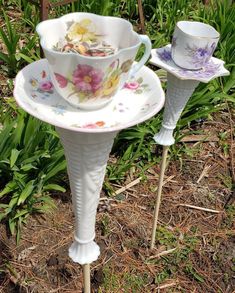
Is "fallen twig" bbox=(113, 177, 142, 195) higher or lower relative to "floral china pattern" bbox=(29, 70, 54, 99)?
lower

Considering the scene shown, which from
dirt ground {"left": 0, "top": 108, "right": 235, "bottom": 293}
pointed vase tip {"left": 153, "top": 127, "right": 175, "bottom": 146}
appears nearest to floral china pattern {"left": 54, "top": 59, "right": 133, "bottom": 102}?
pointed vase tip {"left": 153, "top": 127, "right": 175, "bottom": 146}

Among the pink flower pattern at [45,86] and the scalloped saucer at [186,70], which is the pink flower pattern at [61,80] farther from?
the scalloped saucer at [186,70]

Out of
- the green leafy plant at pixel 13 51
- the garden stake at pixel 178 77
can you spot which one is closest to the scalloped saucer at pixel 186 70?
the garden stake at pixel 178 77

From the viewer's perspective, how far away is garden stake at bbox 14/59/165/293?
0.67 metres

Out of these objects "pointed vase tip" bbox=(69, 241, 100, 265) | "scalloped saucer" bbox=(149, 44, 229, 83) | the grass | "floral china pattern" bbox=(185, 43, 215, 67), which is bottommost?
the grass

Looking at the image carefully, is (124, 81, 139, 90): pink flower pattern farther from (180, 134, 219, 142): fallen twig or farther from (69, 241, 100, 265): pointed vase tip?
(180, 134, 219, 142): fallen twig

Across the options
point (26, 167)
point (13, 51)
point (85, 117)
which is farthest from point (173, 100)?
point (13, 51)

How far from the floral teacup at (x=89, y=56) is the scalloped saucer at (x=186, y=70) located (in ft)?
0.88

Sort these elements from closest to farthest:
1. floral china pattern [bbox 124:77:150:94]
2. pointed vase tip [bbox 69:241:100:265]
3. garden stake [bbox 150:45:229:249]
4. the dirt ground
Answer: floral china pattern [bbox 124:77:150:94]
pointed vase tip [bbox 69:241:100:265]
garden stake [bbox 150:45:229:249]
the dirt ground

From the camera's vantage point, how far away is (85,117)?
0.69 m

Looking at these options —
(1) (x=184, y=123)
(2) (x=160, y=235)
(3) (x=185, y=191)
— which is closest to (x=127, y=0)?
(1) (x=184, y=123)

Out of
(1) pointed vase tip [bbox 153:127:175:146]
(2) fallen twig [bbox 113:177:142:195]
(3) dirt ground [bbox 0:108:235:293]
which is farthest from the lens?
(2) fallen twig [bbox 113:177:142:195]

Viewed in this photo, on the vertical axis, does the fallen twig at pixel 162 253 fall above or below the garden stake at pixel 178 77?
below

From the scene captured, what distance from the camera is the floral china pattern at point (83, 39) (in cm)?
75
